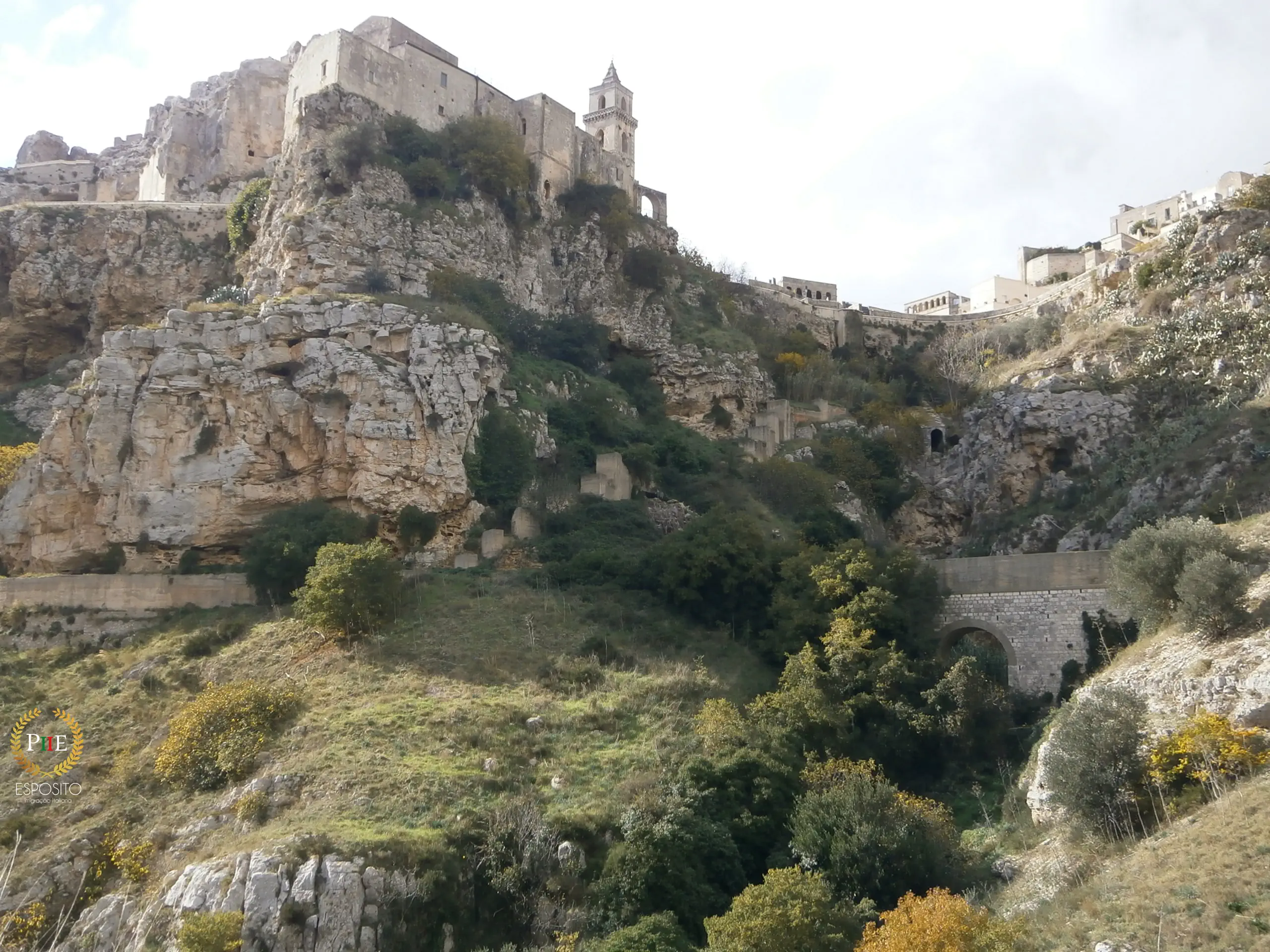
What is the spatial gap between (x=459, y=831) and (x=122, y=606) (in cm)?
1497

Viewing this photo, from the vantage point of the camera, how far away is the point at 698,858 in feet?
68.1

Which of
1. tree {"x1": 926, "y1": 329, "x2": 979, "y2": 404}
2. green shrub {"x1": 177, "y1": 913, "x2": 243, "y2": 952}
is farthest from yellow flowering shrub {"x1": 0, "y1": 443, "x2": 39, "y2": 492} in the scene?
tree {"x1": 926, "y1": 329, "x2": 979, "y2": 404}

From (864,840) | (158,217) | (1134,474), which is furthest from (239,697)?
(158,217)

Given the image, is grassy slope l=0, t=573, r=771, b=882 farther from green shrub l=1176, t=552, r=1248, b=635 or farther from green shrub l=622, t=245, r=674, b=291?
green shrub l=622, t=245, r=674, b=291

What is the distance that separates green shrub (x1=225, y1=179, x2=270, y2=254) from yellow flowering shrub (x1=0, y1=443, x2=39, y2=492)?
35.7 feet

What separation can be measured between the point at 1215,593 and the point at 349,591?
18.0 m

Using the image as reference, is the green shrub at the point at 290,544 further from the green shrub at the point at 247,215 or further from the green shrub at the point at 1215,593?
the green shrub at the point at 1215,593

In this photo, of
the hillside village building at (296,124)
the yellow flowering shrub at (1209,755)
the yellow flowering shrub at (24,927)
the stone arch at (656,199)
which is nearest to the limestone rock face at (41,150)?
the hillside village building at (296,124)

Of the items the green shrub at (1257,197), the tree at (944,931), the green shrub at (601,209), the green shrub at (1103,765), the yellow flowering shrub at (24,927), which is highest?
the green shrub at (601,209)

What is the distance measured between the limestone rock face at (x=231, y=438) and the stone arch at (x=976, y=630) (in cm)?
1370

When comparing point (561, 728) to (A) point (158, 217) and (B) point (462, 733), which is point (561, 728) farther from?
(A) point (158, 217)

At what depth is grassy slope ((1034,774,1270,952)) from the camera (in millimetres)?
15117

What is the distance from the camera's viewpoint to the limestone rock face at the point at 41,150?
73125 millimetres

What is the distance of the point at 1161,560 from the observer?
23.7 m
